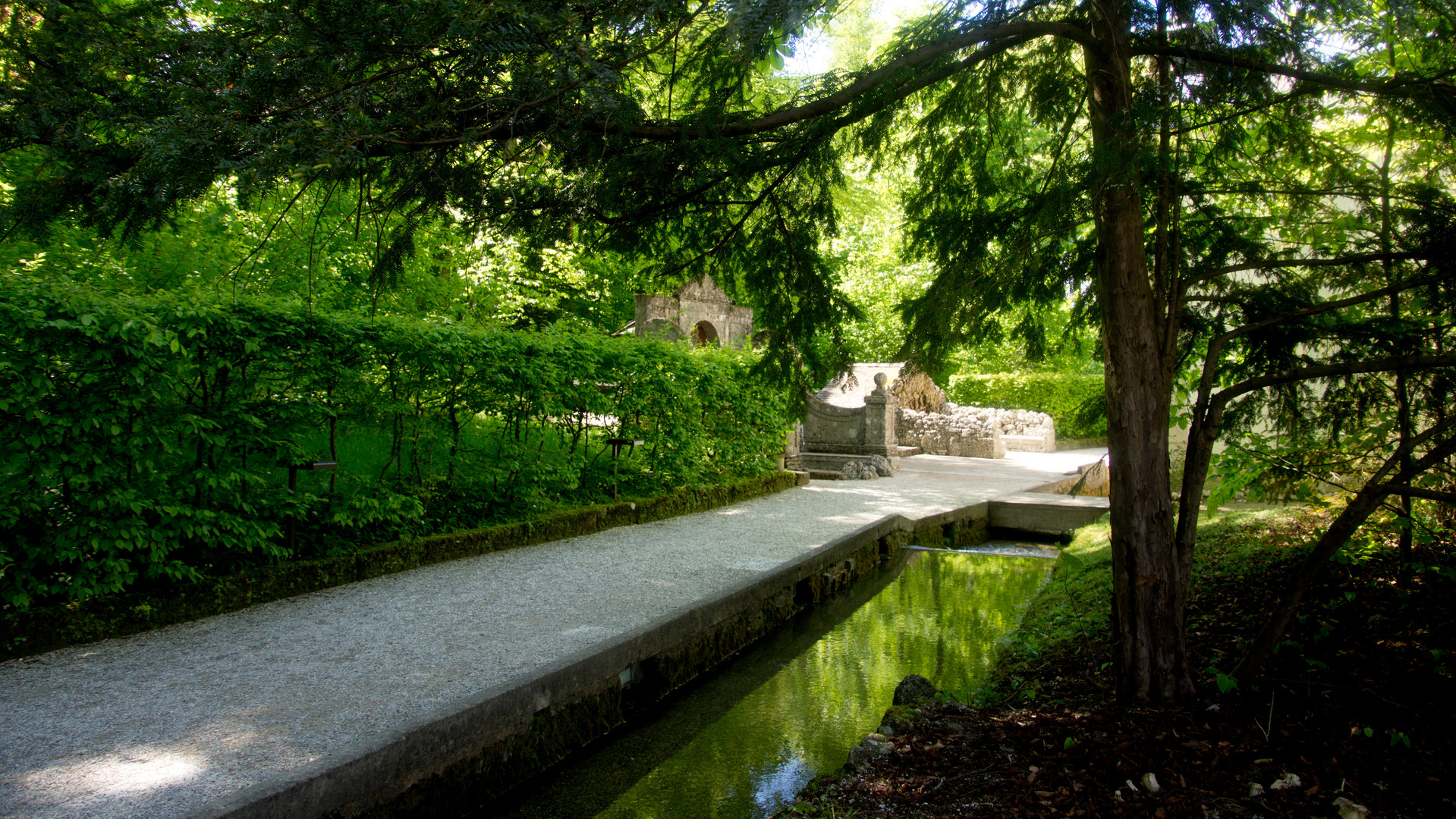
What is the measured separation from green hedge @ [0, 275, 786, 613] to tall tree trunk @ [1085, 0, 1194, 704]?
5.44 metres

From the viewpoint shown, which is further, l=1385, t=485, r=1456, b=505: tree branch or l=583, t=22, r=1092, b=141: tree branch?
l=583, t=22, r=1092, b=141: tree branch

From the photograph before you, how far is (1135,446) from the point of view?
3930 mm

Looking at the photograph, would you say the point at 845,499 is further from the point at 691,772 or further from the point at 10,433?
the point at 10,433

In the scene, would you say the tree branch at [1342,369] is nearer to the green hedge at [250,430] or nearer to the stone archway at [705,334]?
the green hedge at [250,430]

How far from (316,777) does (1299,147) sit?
547cm

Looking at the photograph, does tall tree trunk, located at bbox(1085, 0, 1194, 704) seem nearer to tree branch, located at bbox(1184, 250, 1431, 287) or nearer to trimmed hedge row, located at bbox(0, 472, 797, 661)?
tree branch, located at bbox(1184, 250, 1431, 287)

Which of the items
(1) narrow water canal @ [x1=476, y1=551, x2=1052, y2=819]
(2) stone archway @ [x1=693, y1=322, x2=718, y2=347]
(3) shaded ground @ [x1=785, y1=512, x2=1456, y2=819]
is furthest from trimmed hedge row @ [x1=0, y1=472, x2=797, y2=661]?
(2) stone archway @ [x1=693, y1=322, x2=718, y2=347]

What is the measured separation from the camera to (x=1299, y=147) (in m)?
4.24

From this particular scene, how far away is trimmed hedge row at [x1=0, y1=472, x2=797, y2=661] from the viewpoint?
15.6 ft

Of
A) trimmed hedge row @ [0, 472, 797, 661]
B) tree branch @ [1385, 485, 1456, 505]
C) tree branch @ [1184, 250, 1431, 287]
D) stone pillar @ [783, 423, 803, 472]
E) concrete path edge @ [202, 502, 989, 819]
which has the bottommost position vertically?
concrete path edge @ [202, 502, 989, 819]

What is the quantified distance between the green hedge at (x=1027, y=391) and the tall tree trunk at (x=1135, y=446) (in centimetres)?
2565

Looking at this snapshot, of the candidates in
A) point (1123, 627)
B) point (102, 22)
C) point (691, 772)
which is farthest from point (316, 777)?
point (1123, 627)

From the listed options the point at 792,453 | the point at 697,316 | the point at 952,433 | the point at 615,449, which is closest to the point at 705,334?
the point at 697,316

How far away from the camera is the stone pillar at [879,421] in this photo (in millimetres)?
18594
